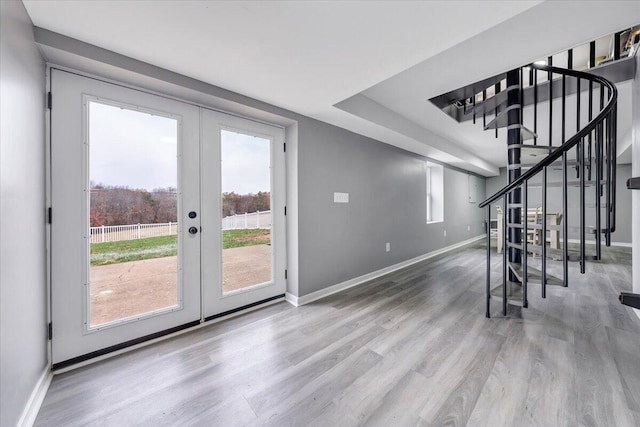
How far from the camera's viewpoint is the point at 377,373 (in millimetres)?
1588

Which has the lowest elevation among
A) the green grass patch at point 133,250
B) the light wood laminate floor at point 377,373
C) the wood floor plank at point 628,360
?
the light wood laminate floor at point 377,373

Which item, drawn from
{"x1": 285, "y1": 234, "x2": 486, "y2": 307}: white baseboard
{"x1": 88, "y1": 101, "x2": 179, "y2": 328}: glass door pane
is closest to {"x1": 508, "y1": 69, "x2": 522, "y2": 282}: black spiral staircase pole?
{"x1": 285, "y1": 234, "x2": 486, "y2": 307}: white baseboard

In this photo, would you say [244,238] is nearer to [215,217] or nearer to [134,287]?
[215,217]

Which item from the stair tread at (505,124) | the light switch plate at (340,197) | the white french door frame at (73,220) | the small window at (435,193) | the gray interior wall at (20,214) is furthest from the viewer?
the small window at (435,193)

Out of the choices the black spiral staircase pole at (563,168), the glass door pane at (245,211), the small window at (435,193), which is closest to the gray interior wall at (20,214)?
the glass door pane at (245,211)

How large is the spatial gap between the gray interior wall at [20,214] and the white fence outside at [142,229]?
0.92 ft

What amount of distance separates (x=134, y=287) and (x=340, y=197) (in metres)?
2.27

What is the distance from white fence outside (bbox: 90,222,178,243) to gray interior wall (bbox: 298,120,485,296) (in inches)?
50.4

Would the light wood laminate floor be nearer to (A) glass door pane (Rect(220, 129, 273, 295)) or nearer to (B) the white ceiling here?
(A) glass door pane (Rect(220, 129, 273, 295))

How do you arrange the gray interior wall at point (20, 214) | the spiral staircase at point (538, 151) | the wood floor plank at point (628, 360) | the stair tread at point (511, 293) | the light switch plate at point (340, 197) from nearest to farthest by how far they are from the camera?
1. the gray interior wall at point (20, 214)
2. the wood floor plank at point (628, 360)
3. the spiral staircase at point (538, 151)
4. the stair tread at point (511, 293)
5. the light switch plate at point (340, 197)

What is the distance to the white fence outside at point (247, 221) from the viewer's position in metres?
2.40

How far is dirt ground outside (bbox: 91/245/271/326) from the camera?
1756mm

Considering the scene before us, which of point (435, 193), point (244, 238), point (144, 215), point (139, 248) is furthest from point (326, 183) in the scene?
point (435, 193)

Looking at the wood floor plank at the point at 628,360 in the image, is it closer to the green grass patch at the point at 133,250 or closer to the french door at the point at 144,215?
the french door at the point at 144,215
